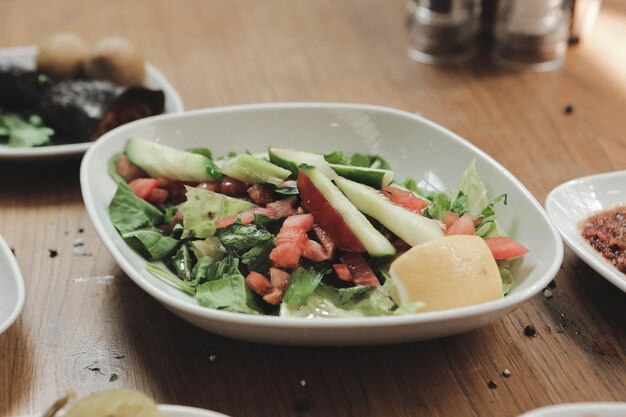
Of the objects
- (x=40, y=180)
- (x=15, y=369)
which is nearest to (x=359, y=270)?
(x=15, y=369)

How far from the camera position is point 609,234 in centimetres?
141

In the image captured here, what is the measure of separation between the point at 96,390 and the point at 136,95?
99cm

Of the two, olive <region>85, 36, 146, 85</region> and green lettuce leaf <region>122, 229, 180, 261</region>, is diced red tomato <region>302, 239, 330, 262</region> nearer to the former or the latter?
green lettuce leaf <region>122, 229, 180, 261</region>

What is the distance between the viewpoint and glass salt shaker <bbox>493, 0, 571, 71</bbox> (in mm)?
2297

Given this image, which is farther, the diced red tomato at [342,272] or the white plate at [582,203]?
the white plate at [582,203]

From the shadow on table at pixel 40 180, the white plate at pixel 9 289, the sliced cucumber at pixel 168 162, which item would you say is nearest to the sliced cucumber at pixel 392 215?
the sliced cucumber at pixel 168 162

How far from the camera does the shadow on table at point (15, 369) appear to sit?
1164 mm

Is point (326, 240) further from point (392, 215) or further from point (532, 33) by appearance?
point (532, 33)

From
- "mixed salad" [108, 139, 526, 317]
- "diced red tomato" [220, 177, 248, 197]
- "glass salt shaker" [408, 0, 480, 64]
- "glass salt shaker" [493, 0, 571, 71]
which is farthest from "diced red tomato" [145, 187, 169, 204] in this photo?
"glass salt shaker" [493, 0, 571, 71]

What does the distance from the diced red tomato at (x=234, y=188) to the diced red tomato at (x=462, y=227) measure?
0.42 metres

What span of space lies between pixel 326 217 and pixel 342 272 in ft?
0.36

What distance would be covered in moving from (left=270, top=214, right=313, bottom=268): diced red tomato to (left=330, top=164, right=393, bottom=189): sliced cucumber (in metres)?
0.16

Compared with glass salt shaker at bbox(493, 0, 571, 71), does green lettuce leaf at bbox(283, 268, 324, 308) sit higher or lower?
higher

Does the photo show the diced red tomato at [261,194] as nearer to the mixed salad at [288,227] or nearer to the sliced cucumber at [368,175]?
the mixed salad at [288,227]
